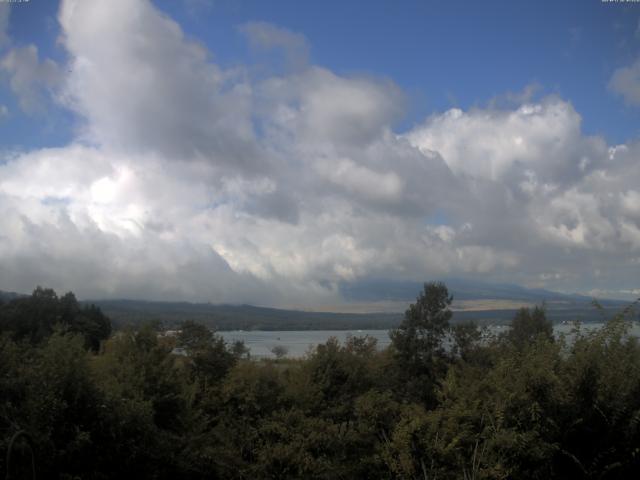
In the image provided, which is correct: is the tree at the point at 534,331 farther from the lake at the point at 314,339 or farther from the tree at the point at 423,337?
the tree at the point at 423,337

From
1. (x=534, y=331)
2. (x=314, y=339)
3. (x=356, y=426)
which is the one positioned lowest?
(x=314, y=339)

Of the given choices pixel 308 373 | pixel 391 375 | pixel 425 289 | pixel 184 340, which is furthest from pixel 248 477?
pixel 425 289

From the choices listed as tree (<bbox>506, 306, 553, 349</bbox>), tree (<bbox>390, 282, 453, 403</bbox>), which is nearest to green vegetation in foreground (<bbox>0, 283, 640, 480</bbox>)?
tree (<bbox>506, 306, 553, 349</bbox>)

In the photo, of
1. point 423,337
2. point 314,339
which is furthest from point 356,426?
point 314,339

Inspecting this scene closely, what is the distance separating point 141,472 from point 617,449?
346 inches

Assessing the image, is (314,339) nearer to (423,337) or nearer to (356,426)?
(423,337)

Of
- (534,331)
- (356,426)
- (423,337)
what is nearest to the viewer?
(356,426)

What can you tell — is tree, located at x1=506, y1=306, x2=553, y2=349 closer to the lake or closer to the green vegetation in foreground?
the lake

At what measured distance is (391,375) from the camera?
1106 inches

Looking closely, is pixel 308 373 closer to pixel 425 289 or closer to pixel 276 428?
pixel 276 428

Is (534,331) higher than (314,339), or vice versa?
(534,331)

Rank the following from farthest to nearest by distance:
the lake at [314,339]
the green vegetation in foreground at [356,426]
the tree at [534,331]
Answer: the tree at [534,331], the lake at [314,339], the green vegetation in foreground at [356,426]

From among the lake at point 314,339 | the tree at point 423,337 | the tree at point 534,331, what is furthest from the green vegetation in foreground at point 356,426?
the tree at point 423,337

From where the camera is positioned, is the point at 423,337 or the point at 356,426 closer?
the point at 356,426
